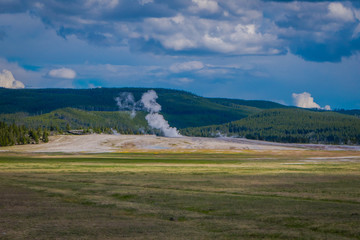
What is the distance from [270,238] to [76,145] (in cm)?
14600

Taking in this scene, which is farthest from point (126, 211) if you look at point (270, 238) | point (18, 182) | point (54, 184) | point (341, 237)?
point (18, 182)

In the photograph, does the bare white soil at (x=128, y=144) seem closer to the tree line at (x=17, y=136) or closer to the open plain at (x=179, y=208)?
the tree line at (x=17, y=136)

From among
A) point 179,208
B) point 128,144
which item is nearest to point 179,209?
point 179,208

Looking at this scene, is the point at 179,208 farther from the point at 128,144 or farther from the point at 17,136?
the point at 17,136

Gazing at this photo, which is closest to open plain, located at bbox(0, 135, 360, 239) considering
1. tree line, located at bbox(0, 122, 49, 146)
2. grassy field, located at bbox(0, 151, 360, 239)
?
grassy field, located at bbox(0, 151, 360, 239)

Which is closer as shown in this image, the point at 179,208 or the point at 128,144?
the point at 179,208

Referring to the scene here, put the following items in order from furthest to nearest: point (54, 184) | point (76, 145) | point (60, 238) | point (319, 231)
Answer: point (76, 145) → point (54, 184) → point (319, 231) → point (60, 238)

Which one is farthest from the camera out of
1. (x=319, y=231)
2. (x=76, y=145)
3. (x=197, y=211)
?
(x=76, y=145)

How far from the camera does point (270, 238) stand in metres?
21.5

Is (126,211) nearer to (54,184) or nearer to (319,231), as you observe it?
(319,231)

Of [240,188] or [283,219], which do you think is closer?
[283,219]

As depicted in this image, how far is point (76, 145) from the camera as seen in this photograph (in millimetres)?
161625

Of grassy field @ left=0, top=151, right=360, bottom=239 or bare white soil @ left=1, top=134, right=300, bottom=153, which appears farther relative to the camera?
bare white soil @ left=1, top=134, right=300, bottom=153

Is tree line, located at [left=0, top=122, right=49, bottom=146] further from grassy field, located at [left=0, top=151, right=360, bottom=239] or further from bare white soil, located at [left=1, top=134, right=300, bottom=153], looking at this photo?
grassy field, located at [left=0, top=151, right=360, bottom=239]
